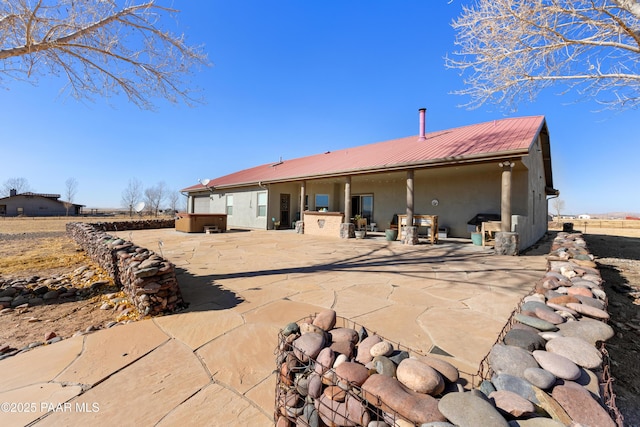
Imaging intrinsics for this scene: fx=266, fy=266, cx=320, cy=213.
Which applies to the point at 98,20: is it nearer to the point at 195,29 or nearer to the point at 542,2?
the point at 195,29

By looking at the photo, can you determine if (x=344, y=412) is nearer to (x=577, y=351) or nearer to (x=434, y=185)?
(x=577, y=351)

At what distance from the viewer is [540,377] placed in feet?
4.32

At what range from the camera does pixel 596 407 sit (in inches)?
44.4

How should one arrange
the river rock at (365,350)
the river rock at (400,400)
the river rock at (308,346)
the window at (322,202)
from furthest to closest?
the window at (322,202), the river rock at (308,346), the river rock at (365,350), the river rock at (400,400)

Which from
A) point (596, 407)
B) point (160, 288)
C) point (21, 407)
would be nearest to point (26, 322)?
point (160, 288)

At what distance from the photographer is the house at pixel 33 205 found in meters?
38.6

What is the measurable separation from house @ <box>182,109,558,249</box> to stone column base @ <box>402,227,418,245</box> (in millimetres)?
494

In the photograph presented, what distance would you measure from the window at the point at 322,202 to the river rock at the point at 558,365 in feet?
47.7

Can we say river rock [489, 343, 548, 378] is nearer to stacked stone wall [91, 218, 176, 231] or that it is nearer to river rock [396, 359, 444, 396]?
river rock [396, 359, 444, 396]

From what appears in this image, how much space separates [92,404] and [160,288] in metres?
1.58

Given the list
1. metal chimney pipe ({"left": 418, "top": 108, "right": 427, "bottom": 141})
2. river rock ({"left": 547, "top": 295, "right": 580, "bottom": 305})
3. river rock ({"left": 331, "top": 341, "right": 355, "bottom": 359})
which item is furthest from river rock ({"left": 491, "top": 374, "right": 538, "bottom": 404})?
metal chimney pipe ({"left": 418, "top": 108, "right": 427, "bottom": 141})

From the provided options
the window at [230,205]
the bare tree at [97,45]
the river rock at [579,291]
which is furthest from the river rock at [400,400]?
the window at [230,205]

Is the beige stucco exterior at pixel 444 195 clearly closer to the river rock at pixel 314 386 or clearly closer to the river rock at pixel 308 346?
the river rock at pixel 308 346

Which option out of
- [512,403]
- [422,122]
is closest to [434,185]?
[422,122]
